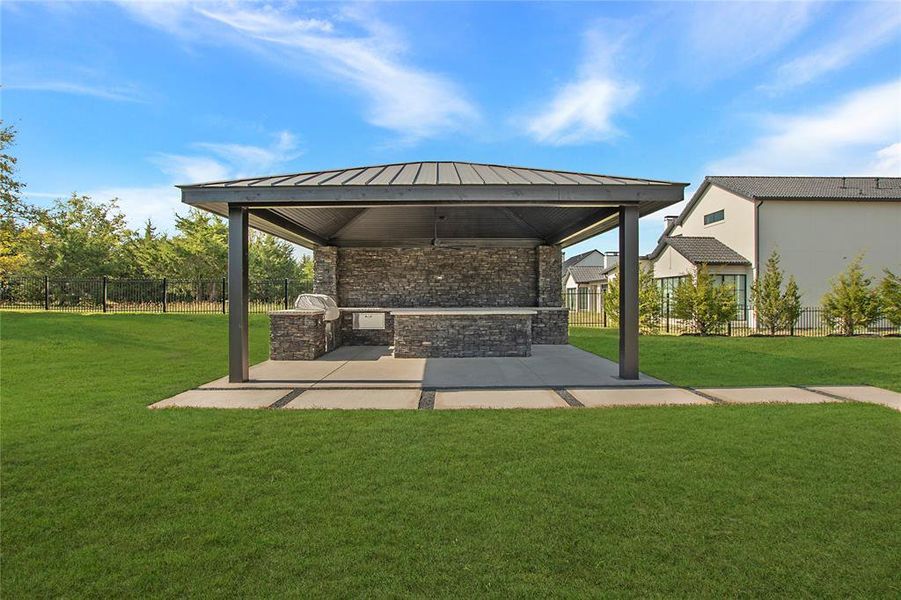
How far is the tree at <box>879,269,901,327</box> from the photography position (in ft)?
48.2

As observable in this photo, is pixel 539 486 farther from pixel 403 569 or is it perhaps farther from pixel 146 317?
pixel 146 317

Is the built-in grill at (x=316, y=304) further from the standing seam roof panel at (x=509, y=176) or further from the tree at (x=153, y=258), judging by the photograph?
the tree at (x=153, y=258)

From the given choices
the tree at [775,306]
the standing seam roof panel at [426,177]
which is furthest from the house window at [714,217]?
the standing seam roof panel at [426,177]

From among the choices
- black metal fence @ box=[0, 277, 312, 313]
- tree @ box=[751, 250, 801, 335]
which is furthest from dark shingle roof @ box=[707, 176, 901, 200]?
black metal fence @ box=[0, 277, 312, 313]

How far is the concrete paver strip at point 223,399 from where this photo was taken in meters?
5.75

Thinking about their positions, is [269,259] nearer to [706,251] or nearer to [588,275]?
[706,251]

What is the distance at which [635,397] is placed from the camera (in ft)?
20.2

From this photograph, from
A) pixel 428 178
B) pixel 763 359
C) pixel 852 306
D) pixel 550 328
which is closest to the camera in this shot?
pixel 428 178

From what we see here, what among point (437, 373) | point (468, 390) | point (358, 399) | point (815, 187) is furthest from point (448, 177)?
point (815, 187)

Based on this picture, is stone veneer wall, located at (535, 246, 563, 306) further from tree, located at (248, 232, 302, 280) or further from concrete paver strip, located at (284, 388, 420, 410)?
tree, located at (248, 232, 302, 280)

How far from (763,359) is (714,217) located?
14.2 m

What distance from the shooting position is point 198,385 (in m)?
7.03

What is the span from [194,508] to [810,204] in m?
23.6

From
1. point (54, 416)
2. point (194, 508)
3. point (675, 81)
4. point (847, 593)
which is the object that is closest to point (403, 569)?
point (194, 508)
